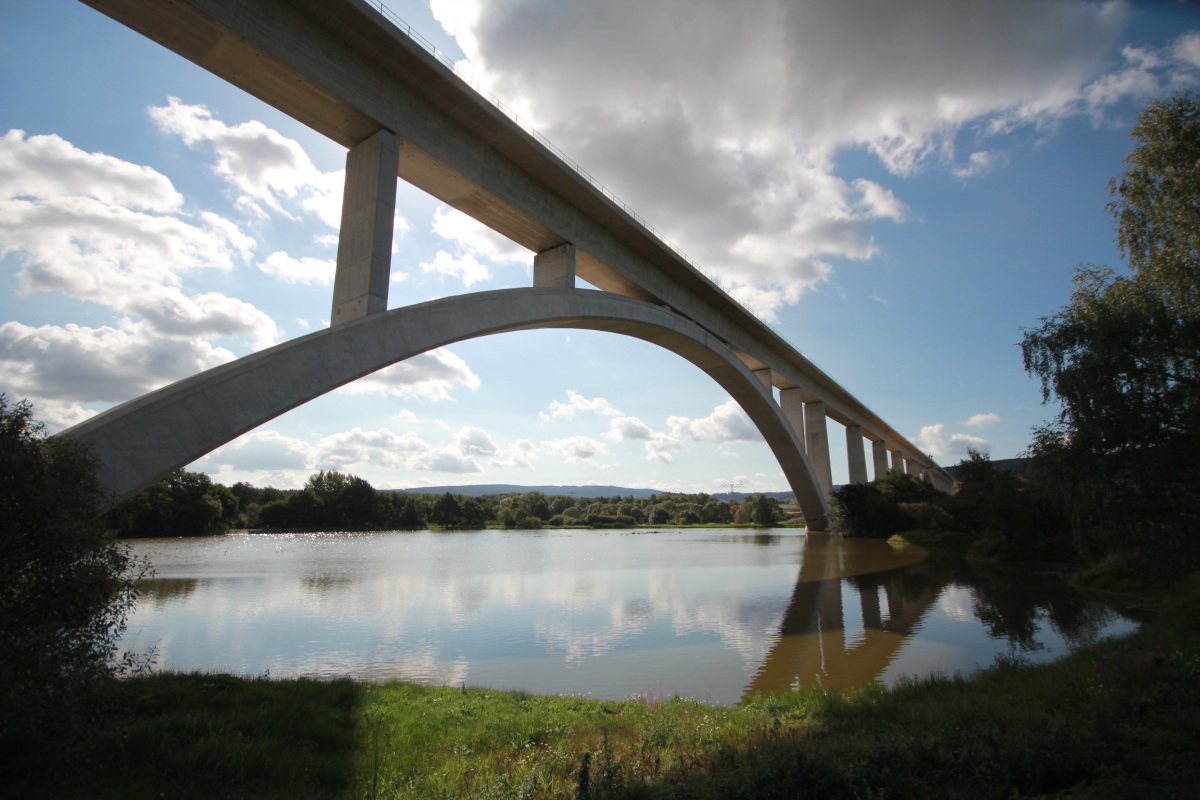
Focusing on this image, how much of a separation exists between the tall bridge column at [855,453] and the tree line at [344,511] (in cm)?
2527

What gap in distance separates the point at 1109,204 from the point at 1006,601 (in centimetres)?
926

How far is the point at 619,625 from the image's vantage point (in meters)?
11.3

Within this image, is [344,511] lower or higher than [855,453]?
lower

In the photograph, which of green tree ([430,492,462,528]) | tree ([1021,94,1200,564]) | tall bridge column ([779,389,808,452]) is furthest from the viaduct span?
green tree ([430,492,462,528])

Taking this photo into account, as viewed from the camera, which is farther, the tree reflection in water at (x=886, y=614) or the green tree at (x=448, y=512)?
the green tree at (x=448, y=512)

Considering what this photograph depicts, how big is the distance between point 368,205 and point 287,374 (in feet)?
13.2

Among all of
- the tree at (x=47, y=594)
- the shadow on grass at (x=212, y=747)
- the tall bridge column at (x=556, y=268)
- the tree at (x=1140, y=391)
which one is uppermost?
the tall bridge column at (x=556, y=268)

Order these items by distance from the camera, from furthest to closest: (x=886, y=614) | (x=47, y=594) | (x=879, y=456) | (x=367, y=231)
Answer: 1. (x=879, y=456)
2. (x=886, y=614)
3. (x=367, y=231)
4. (x=47, y=594)

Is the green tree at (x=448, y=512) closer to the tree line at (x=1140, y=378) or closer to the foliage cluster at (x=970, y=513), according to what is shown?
the foliage cluster at (x=970, y=513)

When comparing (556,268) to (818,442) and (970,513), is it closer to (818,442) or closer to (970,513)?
(970,513)

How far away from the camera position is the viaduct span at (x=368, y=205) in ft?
27.4

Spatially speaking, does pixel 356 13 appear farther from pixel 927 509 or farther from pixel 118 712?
pixel 927 509

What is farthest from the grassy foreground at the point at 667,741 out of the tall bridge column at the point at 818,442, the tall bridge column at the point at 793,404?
the tall bridge column at the point at 818,442

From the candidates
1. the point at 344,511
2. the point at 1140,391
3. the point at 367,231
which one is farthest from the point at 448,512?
the point at 1140,391
